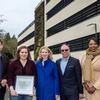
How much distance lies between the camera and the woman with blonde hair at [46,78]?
29.9 ft

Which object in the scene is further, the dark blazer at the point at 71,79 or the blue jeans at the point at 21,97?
the dark blazer at the point at 71,79

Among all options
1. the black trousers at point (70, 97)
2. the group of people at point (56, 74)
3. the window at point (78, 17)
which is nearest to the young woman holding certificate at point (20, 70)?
the group of people at point (56, 74)

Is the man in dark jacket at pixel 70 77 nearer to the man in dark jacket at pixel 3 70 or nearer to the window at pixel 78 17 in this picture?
the man in dark jacket at pixel 3 70

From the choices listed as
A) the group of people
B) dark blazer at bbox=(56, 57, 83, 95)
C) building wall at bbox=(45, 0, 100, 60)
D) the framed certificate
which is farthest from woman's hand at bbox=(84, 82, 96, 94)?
building wall at bbox=(45, 0, 100, 60)

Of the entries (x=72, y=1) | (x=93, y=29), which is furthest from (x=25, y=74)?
(x=72, y=1)

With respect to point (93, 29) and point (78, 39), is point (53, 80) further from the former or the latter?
point (78, 39)

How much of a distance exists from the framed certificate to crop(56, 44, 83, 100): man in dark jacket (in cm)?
95

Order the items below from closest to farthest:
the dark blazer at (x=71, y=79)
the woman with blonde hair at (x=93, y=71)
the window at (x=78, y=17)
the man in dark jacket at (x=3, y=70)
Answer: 1. the man in dark jacket at (x=3, y=70)
2. the woman with blonde hair at (x=93, y=71)
3. the dark blazer at (x=71, y=79)
4. the window at (x=78, y=17)

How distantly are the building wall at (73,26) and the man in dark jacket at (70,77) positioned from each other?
95.3 ft

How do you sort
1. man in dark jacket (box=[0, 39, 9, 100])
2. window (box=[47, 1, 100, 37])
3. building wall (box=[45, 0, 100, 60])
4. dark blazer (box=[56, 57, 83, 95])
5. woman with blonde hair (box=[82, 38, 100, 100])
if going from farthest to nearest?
1. building wall (box=[45, 0, 100, 60])
2. window (box=[47, 1, 100, 37])
3. dark blazer (box=[56, 57, 83, 95])
4. woman with blonde hair (box=[82, 38, 100, 100])
5. man in dark jacket (box=[0, 39, 9, 100])

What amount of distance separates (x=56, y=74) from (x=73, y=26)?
131ft

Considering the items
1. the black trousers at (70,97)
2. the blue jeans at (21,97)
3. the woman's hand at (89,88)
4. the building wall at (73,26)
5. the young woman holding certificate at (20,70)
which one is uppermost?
the building wall at (73,26)

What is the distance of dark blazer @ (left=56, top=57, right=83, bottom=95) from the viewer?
939cm

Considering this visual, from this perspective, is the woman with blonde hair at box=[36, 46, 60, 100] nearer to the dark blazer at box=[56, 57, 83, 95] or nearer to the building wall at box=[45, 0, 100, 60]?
the dark blazer at box=[56, 57, 83, 95]
